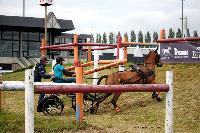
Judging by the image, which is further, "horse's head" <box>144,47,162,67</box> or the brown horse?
"horse's head" <box>144,47,162,67</box>

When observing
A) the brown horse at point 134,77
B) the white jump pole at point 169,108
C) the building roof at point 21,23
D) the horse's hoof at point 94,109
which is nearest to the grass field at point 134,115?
the horse's hoof at point 94,109

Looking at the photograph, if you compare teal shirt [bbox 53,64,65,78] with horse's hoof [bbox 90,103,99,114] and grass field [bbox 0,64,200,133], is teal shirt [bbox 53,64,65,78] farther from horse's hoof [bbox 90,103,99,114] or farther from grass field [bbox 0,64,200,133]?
horse's hoof [bbox 90,103,99,114]

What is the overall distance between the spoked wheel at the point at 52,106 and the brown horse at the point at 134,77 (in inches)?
37.2

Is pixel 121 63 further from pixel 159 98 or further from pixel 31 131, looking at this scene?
pixel 31 131

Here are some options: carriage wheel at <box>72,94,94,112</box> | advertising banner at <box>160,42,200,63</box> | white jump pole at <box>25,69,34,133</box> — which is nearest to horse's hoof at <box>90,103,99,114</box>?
carriage wheel at <box>72,94,94,112</box>

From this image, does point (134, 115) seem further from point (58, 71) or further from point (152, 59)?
point (152, 59)

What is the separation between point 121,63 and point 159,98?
194 cm

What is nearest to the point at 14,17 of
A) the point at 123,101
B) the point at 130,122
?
the point at 123,101

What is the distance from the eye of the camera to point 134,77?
13289mm

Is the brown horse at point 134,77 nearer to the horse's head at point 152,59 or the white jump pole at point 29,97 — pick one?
the horse's head at point 152,59

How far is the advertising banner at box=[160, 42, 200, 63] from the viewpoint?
59.8ft

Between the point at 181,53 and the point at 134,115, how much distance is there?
294 inches

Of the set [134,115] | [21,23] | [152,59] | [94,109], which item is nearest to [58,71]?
[94,109]

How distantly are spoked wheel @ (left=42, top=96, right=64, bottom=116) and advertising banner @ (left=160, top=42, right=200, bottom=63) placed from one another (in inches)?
284
